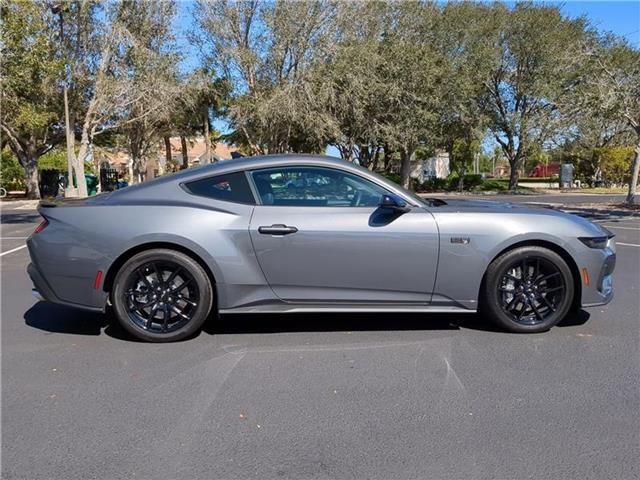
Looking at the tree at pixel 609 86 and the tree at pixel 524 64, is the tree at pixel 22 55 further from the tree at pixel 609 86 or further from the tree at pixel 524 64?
the tree at pixel 524 64

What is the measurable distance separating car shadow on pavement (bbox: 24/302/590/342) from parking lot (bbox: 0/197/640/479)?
3 cm

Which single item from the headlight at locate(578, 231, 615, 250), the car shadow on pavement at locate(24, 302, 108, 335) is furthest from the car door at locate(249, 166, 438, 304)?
the car shadow on pavement at locate(24, 302, 108, 335)

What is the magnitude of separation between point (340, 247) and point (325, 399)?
132cm

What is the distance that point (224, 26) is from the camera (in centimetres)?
2453

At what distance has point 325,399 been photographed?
137 inches

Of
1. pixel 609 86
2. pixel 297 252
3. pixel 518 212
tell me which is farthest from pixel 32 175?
pixel 518 212

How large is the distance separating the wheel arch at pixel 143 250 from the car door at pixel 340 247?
446 mm

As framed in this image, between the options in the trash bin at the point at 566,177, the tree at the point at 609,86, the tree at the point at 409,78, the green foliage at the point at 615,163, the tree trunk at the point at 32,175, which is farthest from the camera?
the green foliage at the point at 615,163

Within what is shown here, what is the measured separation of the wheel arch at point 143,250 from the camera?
442 centimetres

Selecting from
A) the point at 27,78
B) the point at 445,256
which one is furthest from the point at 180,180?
the point at 27,78

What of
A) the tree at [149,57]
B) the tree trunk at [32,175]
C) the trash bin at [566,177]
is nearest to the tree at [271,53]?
the tree at [149,57]

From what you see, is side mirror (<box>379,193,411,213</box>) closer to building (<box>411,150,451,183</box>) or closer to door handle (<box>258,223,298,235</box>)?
door handle (<box>258,223,298,235</box>)

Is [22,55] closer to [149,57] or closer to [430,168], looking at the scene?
[149,57]

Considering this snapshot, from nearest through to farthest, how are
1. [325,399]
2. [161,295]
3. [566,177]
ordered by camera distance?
[325,399], [161,295], [566,177]
